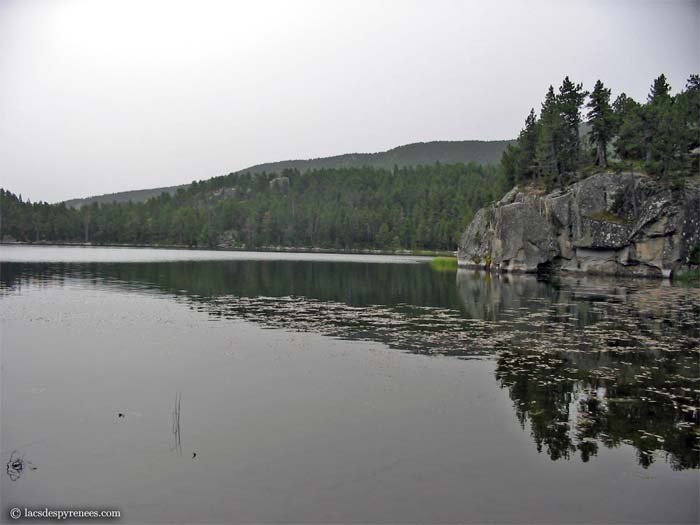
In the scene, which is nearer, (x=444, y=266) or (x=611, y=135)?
(x=611, y=135)

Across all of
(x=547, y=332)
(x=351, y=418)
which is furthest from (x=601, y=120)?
(x=351, y=418)

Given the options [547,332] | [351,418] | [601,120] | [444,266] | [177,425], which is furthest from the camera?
[444,266]

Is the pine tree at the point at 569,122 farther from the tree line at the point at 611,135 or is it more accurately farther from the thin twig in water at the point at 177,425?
the thin twig in water at the point at 177,425

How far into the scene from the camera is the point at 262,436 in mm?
12742

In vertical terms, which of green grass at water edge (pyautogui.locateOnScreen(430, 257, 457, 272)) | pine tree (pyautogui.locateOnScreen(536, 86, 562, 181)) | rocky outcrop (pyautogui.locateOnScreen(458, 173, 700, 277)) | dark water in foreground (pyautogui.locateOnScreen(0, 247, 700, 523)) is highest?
pine tree (pyautogui.locateOnScreen(536, 86, 562, 181))

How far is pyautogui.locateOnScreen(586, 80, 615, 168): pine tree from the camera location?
3194 inches

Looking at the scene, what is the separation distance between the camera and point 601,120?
81.3 metres

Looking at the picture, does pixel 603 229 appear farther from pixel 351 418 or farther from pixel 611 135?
pixel 351 418

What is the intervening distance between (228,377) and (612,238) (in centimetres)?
6603

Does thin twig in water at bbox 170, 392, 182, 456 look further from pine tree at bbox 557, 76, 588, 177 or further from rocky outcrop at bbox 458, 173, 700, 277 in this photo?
pine tree at bbox 557, 76, 588, 177

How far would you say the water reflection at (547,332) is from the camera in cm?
1362

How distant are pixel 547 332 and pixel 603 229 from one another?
167 feet

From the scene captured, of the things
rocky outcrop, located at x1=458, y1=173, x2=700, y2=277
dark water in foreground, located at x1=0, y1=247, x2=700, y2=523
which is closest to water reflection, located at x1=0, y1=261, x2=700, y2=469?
dark water in foreground, located at x1=0, y1=247, x2=700, y2=523

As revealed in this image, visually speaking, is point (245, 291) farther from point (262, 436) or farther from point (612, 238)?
point (612, 238)
